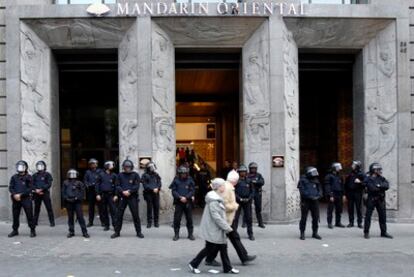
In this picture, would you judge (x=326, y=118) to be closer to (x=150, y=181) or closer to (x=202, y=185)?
(x=202, y=185)

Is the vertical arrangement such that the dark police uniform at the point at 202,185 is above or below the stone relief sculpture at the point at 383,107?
A: below

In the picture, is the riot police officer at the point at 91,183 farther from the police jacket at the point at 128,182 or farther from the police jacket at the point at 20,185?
the police jacket at the point at 20,185

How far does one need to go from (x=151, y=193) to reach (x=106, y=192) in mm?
1199

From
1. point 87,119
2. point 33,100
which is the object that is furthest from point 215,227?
point 87,119

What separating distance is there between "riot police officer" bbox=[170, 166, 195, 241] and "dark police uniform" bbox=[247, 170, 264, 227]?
64.0 inches

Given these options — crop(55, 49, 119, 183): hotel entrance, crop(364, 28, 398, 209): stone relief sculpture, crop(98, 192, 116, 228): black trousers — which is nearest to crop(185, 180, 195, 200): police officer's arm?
crop(98, 192, 116, 228): black trousers

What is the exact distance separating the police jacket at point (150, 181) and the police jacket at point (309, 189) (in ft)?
12.5

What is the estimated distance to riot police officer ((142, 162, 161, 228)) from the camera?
13.1m

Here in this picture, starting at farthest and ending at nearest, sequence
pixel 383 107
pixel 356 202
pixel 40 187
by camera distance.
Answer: pixel 383 107
pixel 356 202
pixel 40 187

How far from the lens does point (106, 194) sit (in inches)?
512

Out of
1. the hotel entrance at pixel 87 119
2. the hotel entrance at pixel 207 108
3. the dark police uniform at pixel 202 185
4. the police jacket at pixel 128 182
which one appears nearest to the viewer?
the police jacket at pixel 128 182

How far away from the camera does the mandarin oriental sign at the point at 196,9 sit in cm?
1430

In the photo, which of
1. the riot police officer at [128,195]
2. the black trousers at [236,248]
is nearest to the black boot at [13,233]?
the riot police officer at [128,195]

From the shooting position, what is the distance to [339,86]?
20031 mm
